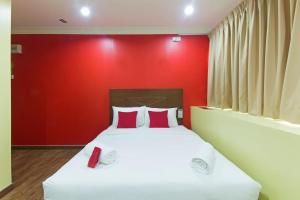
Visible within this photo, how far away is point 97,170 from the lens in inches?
78.5

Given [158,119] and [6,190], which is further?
[158,119]

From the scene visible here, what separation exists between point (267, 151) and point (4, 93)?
259cm

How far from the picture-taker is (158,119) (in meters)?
4.20

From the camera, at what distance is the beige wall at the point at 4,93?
106 inches

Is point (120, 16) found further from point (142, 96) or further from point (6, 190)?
point (6, 190)

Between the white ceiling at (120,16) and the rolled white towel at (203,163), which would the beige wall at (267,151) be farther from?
the white ceiling at (120,16)

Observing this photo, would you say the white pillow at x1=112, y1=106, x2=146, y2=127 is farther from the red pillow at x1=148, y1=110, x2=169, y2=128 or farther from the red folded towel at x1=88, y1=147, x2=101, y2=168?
the red folded towel at x1=88, y1=147, x2=101, y2=168

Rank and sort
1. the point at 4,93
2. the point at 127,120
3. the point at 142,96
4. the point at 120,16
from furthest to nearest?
1. the point at 142,96
2. the point at 127,120
3. the point at 120,16
4. the point at 4,93

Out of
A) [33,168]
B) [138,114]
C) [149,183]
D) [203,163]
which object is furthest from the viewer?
[138,114]

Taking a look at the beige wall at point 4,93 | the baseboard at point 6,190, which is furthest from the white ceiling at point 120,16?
the baseboard at point 6,190

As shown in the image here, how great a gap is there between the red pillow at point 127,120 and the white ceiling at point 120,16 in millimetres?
1501

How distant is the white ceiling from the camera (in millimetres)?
3346

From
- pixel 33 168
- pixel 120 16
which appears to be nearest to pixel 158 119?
pixel 120 16

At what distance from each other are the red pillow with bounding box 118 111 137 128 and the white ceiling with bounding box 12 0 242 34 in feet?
4.92
